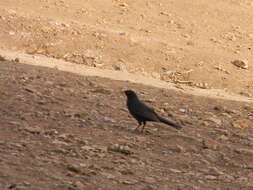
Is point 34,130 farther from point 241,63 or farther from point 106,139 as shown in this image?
point 241,63

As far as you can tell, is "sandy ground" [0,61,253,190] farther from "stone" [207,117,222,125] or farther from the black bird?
the black bird

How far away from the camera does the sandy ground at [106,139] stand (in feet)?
20.1

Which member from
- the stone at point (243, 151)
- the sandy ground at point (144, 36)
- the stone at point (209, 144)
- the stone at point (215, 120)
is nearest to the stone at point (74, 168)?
the stone at point (209, 144)

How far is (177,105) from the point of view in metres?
10.1

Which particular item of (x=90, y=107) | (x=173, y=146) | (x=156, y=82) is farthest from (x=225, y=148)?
(x=156, y=82)

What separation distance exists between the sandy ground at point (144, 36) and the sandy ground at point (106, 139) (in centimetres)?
518

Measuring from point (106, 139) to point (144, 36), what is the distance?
1079cm

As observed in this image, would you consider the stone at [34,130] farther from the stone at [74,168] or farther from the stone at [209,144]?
the stone at [209,144]

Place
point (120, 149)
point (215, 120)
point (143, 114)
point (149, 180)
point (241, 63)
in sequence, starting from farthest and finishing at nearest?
point (241, 63) < point (215, 120) < point (143, 114) < point (120, 149) < point (149, 180)

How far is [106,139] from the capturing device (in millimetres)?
7590

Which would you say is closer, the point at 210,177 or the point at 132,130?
the point at 210,177

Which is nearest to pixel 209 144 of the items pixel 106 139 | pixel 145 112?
pixel 145 112

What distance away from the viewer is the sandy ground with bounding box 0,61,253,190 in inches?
241

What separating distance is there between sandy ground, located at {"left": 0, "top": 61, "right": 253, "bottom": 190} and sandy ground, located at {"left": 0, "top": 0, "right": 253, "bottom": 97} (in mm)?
5181
